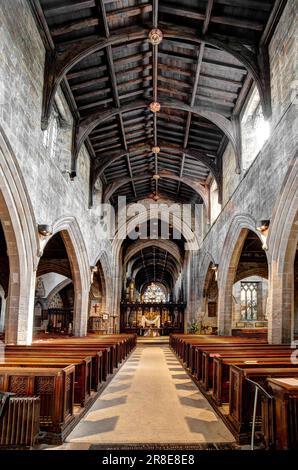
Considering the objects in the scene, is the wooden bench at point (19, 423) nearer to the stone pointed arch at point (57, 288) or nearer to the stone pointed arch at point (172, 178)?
the stone pointed arch at point (172, 178)

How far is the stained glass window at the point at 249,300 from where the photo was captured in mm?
22797

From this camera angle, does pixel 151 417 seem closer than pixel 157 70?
Yes

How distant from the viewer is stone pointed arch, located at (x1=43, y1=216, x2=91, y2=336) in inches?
570

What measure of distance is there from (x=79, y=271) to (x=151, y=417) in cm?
1033

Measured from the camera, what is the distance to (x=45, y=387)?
192 inches

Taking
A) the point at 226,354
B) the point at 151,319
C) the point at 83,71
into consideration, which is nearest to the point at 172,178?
the point at 83,71

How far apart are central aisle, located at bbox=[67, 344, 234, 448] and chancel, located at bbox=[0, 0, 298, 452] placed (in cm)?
4

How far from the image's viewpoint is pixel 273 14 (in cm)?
951

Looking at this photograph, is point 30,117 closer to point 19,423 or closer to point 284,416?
point 19,423

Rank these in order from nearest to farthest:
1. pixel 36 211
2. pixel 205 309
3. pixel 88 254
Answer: pixel 36 211, pixel 88 254, pixel 205 309

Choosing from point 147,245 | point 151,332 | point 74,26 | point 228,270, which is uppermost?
point 74,26

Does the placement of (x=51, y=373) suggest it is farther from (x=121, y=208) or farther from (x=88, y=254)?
(x=121, y=208)
